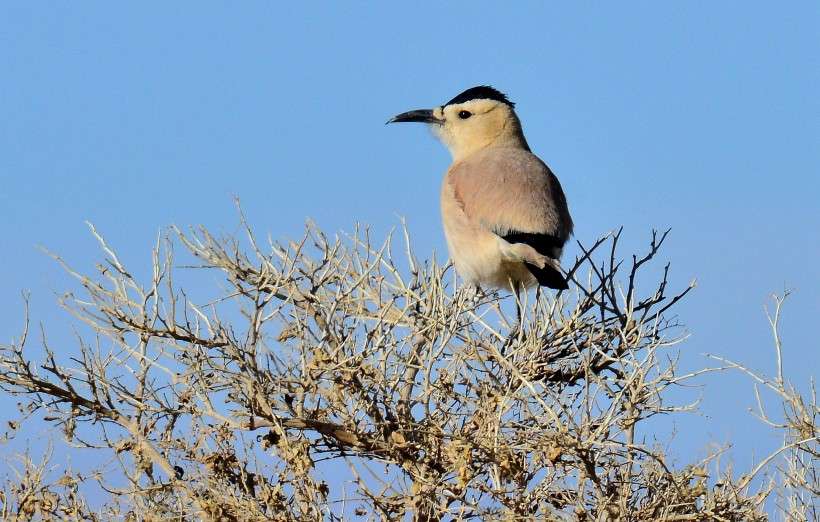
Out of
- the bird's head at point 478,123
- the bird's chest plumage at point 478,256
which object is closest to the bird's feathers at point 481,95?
the bird's head at point 478,123

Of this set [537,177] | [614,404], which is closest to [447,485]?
[614,404]

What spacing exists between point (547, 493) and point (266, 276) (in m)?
1.48

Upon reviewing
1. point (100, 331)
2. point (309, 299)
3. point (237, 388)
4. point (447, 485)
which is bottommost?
point (447, 485)

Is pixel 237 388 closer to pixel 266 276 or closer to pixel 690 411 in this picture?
pixel 266 276

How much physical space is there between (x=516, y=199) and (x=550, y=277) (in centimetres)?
72

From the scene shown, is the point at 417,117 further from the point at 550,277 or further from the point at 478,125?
the point at 550,277

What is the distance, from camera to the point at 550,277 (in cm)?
615

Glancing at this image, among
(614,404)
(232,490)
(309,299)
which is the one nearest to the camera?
(614,404)

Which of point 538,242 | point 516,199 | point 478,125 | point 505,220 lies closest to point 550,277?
point 538,242

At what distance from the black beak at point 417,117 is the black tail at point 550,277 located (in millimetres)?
2297

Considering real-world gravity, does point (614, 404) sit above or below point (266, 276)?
below

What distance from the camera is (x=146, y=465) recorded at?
491cm

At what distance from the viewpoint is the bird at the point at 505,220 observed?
6480 mm

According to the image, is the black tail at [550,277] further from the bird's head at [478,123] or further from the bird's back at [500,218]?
the bird's head at [478,123]
